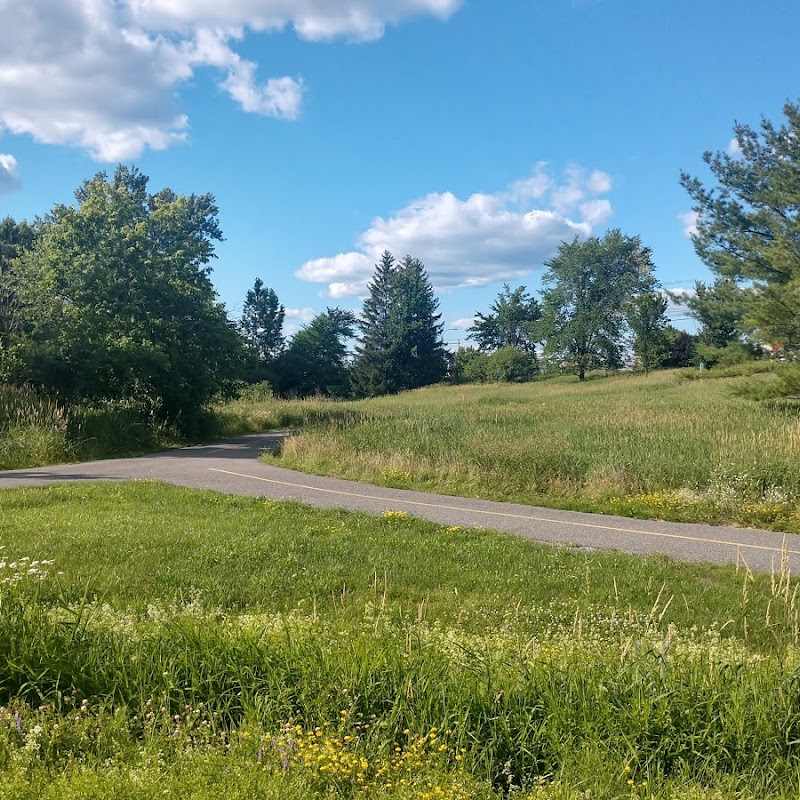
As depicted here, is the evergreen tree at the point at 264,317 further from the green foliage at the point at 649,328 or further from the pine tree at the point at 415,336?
the green foliage at the point at 649,328

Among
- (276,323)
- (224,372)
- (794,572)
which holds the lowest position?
(794,572)

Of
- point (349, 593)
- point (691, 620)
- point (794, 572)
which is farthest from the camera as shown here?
point (794, 572)

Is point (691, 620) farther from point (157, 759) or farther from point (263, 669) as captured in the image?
point (157, 759)

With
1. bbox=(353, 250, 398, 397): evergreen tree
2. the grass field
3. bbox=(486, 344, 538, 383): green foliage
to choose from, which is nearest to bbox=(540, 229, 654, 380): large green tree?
bbox=(486, 344, 538, 383): green foliage

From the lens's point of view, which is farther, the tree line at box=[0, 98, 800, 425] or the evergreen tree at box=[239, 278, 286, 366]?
the evergreen tree at box=[239, 278, 286, 366]

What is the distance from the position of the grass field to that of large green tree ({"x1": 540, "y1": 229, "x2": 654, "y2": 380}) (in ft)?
228

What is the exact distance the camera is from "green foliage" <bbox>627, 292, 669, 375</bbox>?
66.1 metres

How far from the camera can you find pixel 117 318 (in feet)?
72.2

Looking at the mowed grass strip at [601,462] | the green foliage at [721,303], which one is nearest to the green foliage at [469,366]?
the green foliage at [721,303]

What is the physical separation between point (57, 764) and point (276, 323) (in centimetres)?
7802

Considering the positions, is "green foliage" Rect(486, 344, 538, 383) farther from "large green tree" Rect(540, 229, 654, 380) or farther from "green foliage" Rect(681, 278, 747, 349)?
"green foliage" Rect(681, 278, 747, 349)

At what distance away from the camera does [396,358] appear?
76125 millimetres

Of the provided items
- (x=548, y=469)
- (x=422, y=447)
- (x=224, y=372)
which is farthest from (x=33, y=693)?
(x=224, y=372)

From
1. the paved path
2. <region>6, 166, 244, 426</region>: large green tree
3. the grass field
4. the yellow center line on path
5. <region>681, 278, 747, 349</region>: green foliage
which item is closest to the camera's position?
the grass field
